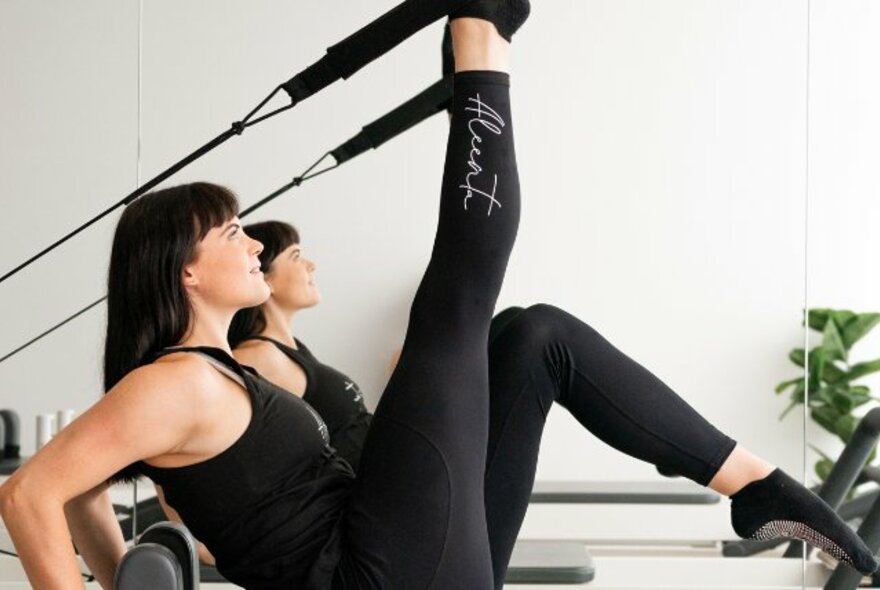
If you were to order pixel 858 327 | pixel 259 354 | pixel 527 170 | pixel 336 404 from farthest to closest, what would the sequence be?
pixel 858 327, pixel 527 170, pixel 336 404, pixel 259 354

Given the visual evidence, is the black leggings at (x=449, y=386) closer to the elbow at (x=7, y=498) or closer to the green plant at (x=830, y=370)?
the elbow at (x=7, y=498)

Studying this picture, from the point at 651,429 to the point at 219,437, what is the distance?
26.6 inches

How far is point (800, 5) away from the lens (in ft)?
11.3

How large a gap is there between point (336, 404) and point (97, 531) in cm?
115

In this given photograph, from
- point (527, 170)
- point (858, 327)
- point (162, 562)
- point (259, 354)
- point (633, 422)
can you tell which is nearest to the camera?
point (162, 562)

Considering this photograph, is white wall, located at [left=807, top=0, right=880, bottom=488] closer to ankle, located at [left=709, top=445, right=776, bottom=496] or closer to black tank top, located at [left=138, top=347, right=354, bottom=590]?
ankle, located at [left=709, top=445, right=776, bottom=496]

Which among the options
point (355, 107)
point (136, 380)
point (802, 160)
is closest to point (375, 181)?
point (355, 107)

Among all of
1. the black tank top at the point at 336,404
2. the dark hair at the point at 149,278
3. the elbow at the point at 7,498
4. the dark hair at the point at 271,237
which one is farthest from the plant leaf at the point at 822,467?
the elbow at the point at 7,498

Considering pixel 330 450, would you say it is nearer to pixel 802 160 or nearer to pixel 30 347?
pixel 30 347

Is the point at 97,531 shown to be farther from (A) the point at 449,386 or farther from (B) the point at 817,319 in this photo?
(B) the point at 817,319

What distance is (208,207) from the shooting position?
1922 mm

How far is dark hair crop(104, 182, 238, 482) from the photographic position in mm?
1892

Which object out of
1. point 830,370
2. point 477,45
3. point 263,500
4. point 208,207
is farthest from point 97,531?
point 830,370

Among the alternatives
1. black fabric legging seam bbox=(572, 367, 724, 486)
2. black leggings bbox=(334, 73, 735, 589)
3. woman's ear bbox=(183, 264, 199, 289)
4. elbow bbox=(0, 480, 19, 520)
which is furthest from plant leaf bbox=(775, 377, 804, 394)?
elbow bbox=(0, 480, 19, 520)
